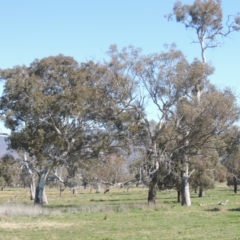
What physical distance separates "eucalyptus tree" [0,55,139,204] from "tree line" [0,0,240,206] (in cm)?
8

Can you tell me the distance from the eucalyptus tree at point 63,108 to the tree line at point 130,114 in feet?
0.28

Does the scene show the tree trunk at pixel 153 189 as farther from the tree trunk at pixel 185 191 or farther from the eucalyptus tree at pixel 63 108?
the eucalyptus tree at pixel 63 108

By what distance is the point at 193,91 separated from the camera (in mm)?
36844

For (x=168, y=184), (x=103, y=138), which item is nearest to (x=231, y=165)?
(x=168, y=184)

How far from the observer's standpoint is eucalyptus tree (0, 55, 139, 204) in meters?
37.2

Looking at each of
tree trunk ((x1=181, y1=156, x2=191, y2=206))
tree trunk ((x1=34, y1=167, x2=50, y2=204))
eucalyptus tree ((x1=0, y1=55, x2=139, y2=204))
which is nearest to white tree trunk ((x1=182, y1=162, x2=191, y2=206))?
tree trunk ((x1=181, y1=156, x2=191, y2=206))

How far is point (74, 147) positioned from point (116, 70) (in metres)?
9.43

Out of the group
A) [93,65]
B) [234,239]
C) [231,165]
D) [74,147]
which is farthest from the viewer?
[231,165]

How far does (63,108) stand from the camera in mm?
38906

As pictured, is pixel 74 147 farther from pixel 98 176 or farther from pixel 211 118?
pixel 211 118

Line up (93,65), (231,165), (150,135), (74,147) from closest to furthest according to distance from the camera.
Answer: (150,135) < (93,65) < (74,147) < (231,165)

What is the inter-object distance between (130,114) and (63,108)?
572 cm

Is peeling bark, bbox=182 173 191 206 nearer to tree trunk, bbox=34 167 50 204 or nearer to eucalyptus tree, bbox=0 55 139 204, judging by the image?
eucalyptus tree, bbox=0 55 139 204

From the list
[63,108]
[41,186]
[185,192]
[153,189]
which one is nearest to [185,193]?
[185,192]
